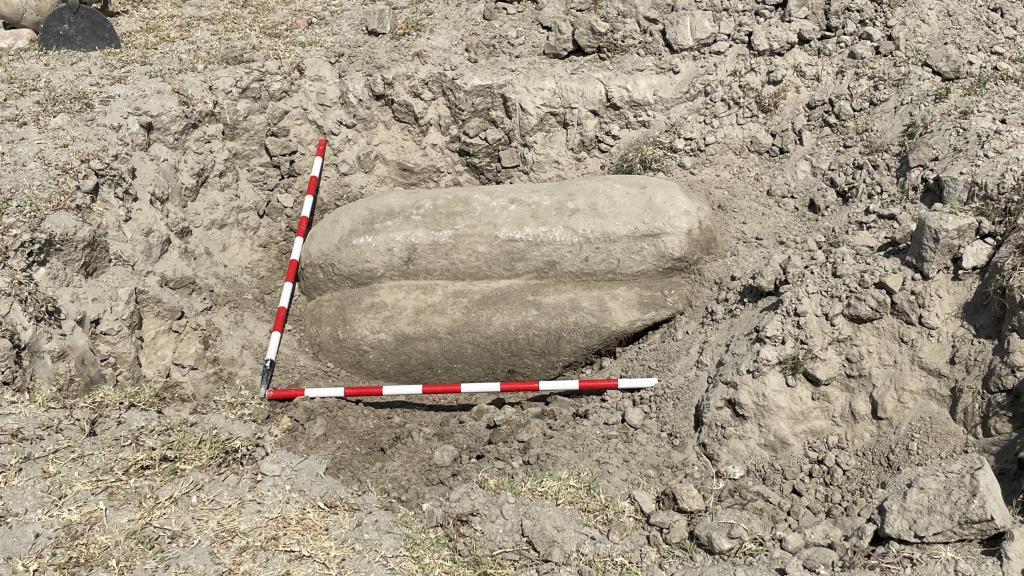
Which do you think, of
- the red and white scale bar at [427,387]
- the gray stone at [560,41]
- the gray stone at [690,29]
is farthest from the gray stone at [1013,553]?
the gray stone at [560,41]

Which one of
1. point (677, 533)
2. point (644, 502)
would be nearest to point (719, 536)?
point (677, 533)

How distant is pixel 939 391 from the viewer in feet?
13.6

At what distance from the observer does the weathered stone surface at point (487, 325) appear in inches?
219

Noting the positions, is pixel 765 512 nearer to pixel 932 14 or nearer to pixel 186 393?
pixel 186 393

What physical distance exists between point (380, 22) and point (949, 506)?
6.24 meters

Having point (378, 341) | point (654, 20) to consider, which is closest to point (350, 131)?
point (378, 341)

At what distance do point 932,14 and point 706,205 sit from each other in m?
2.51

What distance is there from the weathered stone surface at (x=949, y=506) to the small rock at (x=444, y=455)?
2.42 m

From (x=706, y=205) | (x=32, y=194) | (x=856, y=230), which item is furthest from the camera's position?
(x=706, y=205)

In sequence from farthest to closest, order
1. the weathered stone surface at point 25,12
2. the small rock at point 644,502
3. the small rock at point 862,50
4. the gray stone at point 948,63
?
the weathered stone surface at point 25,12, the small rock at point 862,50, the gray stone at point 948,63, the small rock at point 644,502

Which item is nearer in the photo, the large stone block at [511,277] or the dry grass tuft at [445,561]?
the dry grass tuft at [445,561]

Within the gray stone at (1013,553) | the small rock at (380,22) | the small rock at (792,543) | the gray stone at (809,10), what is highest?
the gray stone at (809,10)

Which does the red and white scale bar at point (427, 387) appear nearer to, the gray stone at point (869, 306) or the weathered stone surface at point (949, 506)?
the gray stone at point (869, 306)

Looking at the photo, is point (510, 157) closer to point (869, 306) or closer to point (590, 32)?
point (590, 32)
